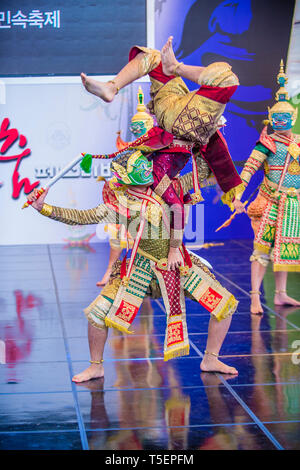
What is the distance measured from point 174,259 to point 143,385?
0.80m

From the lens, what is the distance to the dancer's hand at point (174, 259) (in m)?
4.33

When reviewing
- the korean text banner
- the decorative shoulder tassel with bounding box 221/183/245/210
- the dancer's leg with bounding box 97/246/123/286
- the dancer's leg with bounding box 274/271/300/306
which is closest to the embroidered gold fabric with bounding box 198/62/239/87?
the decorative shoulder tassel with bounding box 221/183/245/210

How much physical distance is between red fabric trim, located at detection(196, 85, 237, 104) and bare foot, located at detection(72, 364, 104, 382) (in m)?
1.75

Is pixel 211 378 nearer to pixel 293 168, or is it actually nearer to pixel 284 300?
pixel 284 300

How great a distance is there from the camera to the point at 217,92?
155 inches

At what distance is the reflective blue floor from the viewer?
372cm

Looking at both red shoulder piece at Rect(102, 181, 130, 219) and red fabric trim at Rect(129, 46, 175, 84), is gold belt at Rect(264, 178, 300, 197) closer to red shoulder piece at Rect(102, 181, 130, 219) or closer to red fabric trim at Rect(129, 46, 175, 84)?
red shoulder piece at Rect(102, 181, 130, 219)

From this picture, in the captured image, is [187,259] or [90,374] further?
[90,374]

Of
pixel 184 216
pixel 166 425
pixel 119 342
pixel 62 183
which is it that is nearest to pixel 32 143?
pixel 62 183

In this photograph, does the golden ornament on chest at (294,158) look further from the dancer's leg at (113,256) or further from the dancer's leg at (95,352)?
the dancer's leg at (95,352)

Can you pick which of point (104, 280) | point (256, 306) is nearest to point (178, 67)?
point (256, 306)

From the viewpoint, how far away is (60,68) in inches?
396

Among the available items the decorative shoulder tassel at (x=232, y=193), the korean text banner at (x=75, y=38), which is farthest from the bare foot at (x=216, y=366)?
the korean text banner at (x=75, y=38)
